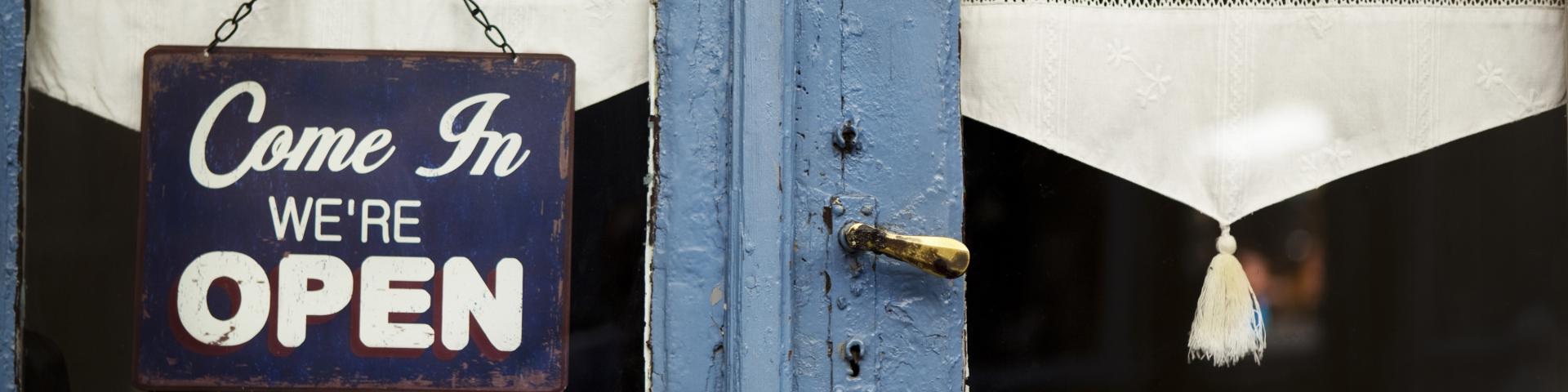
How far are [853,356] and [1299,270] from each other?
592 millimetres

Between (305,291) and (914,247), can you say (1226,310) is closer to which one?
(914,247)

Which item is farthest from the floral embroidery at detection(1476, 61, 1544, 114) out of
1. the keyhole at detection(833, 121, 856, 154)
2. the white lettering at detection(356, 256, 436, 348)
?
the white lettering at detection(356, 256, 436, 348)

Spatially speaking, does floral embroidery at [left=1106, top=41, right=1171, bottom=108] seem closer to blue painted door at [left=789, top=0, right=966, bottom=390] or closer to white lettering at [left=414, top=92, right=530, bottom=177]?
blue painted door at [left=789, top=0, right=966, bottom=390]

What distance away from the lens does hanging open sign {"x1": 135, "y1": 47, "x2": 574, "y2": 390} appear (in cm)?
117

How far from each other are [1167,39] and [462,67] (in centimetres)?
85

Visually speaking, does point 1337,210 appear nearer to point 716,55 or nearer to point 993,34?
point 993,34

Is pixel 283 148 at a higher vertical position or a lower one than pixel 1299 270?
higher

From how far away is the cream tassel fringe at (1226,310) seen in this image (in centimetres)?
128

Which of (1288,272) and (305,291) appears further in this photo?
(1288,272)

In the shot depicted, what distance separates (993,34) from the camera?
4.08 feet

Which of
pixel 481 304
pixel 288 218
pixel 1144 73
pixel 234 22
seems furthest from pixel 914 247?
pixel 234 22

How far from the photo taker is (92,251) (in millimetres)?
1189

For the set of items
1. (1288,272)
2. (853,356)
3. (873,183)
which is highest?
(873,183)

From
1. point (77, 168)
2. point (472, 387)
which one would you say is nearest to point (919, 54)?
point (472, 387)
